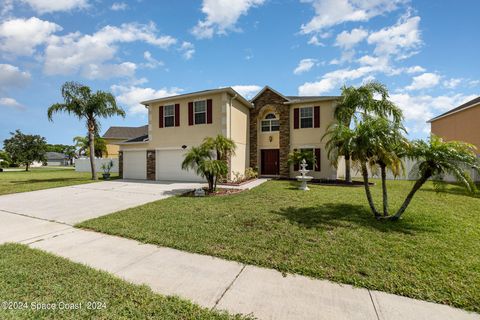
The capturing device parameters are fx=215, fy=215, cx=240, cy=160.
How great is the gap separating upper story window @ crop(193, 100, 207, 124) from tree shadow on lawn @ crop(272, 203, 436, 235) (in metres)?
9.09

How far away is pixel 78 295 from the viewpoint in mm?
2686

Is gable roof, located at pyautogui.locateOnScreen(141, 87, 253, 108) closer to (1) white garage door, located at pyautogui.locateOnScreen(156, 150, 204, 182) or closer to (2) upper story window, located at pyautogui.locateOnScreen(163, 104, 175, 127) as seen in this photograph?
(2) upper story window, located at pyautogui.locateOnScreen(163, 104, 175, 127)

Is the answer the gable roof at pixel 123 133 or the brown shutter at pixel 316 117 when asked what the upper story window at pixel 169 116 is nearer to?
the brown shutter at pixel 316 117

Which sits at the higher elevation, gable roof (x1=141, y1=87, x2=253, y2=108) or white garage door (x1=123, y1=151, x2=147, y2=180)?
gable roof (x1=141, y1=87, x2=253, y2=108)

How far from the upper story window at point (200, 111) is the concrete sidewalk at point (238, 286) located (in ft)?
34.2

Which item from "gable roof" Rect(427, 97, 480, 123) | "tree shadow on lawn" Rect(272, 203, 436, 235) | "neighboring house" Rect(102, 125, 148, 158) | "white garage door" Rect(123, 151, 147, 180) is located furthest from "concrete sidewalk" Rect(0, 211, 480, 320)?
"neighboring house" Rect(102, 125, 148, 158)

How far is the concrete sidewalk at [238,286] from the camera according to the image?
2.49 meters

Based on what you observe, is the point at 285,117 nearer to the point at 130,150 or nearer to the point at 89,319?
the point at 130,150

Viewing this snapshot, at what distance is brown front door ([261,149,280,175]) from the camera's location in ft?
53.0

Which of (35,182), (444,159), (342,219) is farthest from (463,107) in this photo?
(35,182)

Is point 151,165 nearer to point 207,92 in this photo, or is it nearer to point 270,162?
point 207,92

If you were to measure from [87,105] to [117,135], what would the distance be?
23942 millimetres

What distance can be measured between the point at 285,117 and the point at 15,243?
14.6 meters

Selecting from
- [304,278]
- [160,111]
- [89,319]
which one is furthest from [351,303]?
[160,111]
